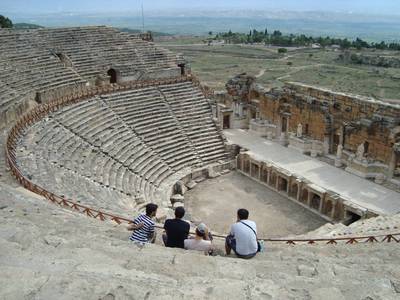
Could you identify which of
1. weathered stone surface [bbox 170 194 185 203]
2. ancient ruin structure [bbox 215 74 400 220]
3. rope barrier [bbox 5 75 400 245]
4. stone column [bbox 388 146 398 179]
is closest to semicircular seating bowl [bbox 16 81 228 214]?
rope barrier [bbox 5 75 400 245]

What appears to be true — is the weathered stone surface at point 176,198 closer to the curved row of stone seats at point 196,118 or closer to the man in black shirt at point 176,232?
the curved row of stone seats at point 196,118

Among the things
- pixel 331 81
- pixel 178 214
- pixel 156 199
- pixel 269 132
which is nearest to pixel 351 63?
pixel 331 81

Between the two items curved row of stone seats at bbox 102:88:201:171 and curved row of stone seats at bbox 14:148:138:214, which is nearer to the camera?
curved row of stone seats at bbox 14:148:138:214

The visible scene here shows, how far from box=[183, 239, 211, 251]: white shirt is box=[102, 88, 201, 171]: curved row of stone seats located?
13.1m

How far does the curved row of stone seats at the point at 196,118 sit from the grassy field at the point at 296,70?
2513cm

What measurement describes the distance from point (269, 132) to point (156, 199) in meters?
9.73

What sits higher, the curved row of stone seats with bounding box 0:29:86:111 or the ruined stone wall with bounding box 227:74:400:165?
the curved row of stone seats with bounding box 0:29:86:111

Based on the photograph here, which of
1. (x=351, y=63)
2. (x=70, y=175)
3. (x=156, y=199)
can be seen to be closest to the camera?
(x=70, y=175)

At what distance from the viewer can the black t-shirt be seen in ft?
22.3

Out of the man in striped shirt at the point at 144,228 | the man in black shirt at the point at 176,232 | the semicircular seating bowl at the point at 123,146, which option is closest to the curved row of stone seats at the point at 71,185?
the semicircular seating bowl at the point at 123,146

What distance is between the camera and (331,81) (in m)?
55.2

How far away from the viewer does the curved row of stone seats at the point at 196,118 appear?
21.5 meters

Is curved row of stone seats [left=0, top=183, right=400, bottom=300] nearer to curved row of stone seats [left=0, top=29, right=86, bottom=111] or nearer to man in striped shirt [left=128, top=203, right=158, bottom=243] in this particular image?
man in striped shirt [left=128, top=203, right=158, bottom=243]

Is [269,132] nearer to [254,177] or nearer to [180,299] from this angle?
[254,177]
